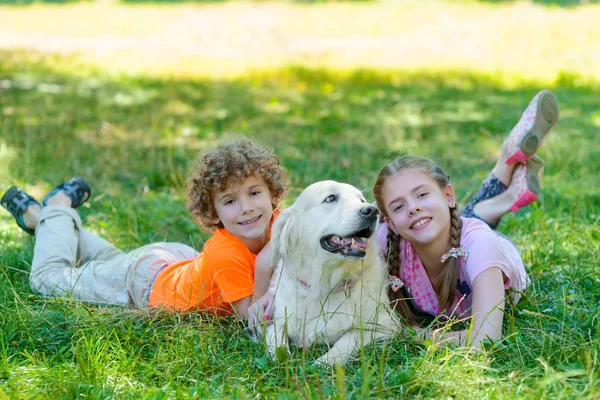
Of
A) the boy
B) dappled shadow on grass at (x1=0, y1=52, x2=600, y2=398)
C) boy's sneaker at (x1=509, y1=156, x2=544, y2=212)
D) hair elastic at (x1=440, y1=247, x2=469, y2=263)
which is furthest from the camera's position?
boy's sneaker at (x1=509, y1=156, x2=544, y2=212)

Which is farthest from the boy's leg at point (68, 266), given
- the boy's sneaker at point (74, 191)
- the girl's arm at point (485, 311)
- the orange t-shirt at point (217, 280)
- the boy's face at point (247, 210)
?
the girl's arm at point (485, 311)

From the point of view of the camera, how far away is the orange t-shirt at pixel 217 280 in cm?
330

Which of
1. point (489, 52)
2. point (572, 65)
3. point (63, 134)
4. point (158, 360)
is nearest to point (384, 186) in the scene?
point (158, 360)

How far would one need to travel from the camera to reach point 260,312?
312cm

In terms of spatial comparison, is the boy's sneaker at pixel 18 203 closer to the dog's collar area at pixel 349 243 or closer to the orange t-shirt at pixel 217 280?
the orange t-shirt at pixel 217 280

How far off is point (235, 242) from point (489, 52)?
9.41 m

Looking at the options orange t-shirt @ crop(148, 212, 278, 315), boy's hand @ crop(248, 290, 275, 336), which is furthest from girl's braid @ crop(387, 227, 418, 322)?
orange t-shirt @ crop(148, 212, 278, 315)

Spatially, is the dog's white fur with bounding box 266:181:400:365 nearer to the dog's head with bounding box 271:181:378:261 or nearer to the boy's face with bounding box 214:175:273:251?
the dog's head with bounding box 271:181:378:261

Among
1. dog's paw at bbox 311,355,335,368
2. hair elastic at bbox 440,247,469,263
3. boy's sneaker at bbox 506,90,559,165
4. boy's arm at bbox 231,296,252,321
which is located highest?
boy's sneaker at bbox 506,90,559,165

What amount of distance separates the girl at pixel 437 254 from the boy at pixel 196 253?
0.66 metres

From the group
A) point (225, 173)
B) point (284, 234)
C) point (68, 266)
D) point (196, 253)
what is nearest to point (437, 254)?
point (284, 234)

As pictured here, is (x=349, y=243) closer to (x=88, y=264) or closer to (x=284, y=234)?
(x=284, y=234)

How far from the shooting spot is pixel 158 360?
2723 millimetres

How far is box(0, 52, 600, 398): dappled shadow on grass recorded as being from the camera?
8.73 ft
